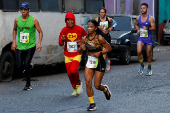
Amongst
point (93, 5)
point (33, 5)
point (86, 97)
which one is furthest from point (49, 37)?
point (86, 97)

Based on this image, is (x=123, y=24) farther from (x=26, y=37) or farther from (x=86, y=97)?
(x=86, y=97)

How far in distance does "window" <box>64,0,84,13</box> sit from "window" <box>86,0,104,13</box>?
304mm

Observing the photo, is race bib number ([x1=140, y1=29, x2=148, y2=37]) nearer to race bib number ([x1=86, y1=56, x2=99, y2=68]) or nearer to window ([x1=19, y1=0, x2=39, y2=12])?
window ([x1=19, y1=0, x2=39, y2=12])

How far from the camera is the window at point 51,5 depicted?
12645 millimetres

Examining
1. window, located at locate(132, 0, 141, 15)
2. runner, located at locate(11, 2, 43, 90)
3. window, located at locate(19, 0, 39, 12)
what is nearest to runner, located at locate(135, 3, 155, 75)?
window, located at locate(19, 0, 39, 12)

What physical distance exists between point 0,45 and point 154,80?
3803 millimetres

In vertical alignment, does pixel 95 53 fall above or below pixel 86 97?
above

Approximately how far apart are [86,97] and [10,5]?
387cm

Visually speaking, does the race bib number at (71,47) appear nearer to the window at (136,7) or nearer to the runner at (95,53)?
the runner at (95,53)

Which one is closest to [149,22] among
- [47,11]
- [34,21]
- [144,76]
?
[144,76]

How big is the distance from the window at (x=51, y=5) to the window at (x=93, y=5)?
1.37m

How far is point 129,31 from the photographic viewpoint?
54.4 ft

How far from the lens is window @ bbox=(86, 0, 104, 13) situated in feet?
47.2

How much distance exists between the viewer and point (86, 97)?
876cm
